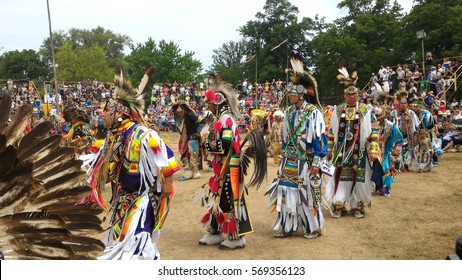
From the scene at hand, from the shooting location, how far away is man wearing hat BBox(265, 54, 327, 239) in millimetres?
5809

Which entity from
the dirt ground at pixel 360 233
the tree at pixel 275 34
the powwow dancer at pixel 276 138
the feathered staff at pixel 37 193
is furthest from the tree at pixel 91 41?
the feathered staff at pixel 37 193

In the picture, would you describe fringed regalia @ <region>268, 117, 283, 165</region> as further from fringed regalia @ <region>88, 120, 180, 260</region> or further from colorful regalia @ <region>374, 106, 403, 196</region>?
fringed regalia @ <region>88, 120, 180, 260</region>

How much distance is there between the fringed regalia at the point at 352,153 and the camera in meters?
6.78

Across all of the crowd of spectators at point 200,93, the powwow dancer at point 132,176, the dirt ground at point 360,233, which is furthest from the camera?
the crowd of spectators at point 200,93

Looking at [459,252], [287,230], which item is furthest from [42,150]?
[287,230]

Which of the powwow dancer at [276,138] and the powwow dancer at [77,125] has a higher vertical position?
the powwow dancer at [77,125]

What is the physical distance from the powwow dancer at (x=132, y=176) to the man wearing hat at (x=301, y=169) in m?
2.37

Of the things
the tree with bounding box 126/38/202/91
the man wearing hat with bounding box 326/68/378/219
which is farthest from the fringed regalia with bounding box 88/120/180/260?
the tree with bounding box 126/38/202/91

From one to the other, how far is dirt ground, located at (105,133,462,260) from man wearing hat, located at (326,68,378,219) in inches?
10.1

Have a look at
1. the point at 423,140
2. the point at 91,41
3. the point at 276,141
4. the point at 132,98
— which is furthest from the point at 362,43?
the point at 91,41

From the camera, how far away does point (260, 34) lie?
2025 inches

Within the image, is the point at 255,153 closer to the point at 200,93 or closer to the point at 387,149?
the point at 387,149

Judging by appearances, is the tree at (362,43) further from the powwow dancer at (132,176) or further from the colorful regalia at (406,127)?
the powwow dancer at (132,176)

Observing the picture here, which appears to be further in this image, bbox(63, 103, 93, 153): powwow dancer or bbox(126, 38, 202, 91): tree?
bbox(126, 38, 202, 91): tree
